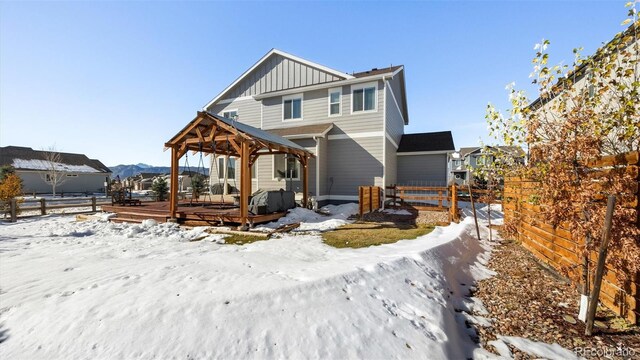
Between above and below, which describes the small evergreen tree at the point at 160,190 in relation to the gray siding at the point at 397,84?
below

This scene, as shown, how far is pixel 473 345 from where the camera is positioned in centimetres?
313

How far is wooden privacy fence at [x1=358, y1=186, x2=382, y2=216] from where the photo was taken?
1091cm

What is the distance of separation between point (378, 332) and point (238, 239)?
559cm

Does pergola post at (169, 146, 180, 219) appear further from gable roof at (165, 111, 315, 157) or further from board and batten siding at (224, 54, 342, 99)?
board and batten siding at (224, 54, 342, 99)

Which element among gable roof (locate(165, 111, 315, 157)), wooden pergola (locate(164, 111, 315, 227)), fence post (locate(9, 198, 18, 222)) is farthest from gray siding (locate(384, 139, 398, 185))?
fence post (locate(9, 198, 18, 222))

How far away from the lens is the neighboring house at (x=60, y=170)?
2911 cm

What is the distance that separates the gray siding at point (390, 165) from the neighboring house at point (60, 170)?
37374 millimetres

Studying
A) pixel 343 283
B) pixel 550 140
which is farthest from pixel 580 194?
pixel 343 283

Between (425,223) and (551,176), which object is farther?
(425,223)

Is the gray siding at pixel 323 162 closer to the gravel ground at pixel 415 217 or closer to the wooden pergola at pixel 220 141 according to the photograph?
the gravel ground at pixel 415 217

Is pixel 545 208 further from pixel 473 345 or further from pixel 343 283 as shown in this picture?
pixel 343 283

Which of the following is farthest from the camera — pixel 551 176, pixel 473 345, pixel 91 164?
pixel 91 164

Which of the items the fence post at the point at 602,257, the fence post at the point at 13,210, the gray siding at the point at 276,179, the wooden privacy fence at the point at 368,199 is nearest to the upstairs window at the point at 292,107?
the gray siding at the point at 276,179

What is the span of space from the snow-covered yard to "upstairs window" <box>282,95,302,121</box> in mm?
11654
